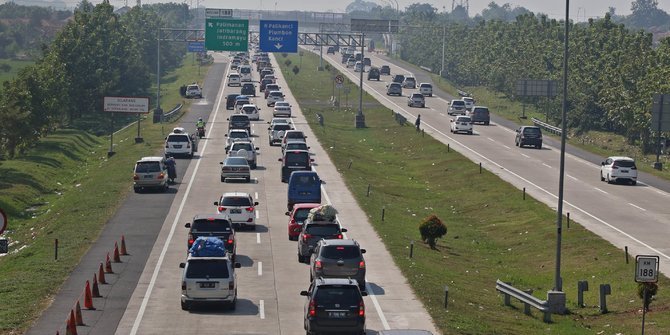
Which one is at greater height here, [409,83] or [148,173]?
[409,83]

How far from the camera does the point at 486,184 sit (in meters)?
74.8

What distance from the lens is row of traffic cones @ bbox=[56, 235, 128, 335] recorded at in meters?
31.1

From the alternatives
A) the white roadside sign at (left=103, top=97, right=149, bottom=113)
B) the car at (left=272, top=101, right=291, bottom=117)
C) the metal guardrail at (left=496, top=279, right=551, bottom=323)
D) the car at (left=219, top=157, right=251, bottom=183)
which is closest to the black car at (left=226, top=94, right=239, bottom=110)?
the car at (left=272, top=101, right=291, bottom=117)

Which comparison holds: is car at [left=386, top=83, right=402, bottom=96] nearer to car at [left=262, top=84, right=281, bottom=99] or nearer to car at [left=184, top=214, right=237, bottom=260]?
car at [left=262, top=84, right=281, bottom=99]

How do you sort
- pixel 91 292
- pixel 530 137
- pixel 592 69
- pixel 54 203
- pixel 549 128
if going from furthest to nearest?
pixel 592 69, pixel 549 128, pixel 530 137, pixel 54 203, pixel 91 292

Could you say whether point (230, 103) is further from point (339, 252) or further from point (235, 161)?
point (339, 252)

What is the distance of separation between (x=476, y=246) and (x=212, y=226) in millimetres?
15578

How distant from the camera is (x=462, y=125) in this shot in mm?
108062

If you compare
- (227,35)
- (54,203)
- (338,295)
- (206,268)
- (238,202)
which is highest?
(227,35)

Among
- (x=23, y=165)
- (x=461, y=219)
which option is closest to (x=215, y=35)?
(x=23, y=165)

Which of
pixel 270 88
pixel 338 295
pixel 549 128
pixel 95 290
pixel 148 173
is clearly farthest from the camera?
pixel 270 88

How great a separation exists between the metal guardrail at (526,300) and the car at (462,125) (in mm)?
67917

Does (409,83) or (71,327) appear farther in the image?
(409,83)

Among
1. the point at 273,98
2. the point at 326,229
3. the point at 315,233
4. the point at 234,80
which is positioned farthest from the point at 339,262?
the point at 234,80
